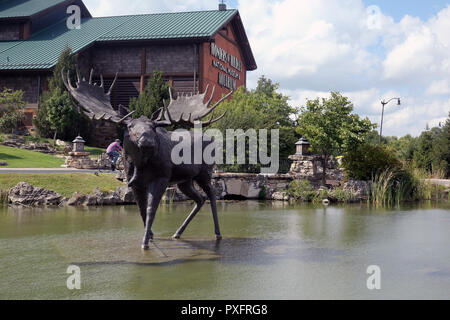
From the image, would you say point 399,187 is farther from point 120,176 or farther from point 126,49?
point 126,49

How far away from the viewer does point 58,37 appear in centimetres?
3666

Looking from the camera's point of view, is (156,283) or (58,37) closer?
(156,283)

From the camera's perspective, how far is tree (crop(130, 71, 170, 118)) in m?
29.0

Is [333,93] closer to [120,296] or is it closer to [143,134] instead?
[143,134]

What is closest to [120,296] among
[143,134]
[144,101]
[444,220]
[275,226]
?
[143,134]

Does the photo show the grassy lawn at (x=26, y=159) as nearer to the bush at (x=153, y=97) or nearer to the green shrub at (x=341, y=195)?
the bush at (x=153, y=97)

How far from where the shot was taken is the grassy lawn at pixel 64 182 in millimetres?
15703

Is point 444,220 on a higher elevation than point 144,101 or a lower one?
lower

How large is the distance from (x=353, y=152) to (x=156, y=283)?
17.2 m

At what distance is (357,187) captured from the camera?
64.3 feet

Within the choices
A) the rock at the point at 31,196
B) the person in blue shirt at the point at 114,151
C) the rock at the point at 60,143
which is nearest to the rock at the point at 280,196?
the person in blue shirt at the point at 114,151

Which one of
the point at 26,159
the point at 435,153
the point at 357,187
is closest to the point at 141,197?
the point at 357,187

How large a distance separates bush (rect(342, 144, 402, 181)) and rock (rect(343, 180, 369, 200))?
497 mm

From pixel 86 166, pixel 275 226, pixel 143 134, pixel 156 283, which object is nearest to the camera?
pixel 156 283
